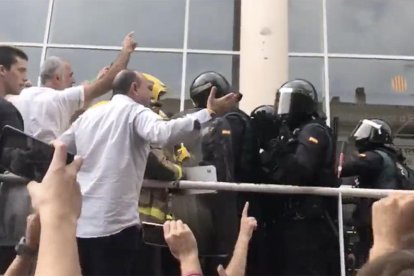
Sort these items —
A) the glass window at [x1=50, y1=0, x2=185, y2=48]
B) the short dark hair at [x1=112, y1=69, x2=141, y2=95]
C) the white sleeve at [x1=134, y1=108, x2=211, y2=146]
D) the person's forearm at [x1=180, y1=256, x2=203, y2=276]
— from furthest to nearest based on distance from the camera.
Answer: the glass window at [x1=50, y1=0, x2=185, y2=48]
the short dark hair at [x1=112, y1=69, x2=141, y2=95]
the white sleeve at [x1=134, y1=108, x2=211, y2=146]
the person's forearm at [x1=180, y1=256, x2=203, y2=276]

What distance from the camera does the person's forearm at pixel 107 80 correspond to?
4.11 meters

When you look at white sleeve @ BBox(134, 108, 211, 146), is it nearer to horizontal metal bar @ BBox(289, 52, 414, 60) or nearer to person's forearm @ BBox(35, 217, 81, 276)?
person's forearm @ BBox(35, 217, 81, 276)

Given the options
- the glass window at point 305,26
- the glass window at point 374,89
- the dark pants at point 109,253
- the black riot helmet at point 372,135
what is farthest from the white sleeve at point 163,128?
the glass window at point 305,26

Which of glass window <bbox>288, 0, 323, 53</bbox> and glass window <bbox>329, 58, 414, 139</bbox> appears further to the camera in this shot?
glass window <bbox>288, 0, 323, 53</bbox>

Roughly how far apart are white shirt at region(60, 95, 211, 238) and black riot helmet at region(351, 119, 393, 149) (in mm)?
1437

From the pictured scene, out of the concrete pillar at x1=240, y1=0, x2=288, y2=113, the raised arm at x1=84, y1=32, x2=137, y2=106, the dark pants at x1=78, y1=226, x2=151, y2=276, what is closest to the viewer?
the dark pants at x1=78, y1=226, x2=151, y2=276

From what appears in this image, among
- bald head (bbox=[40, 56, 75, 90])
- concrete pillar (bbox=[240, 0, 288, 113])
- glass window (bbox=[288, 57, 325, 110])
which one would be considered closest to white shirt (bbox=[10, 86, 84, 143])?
bald head (bbox=[40, 56, 75, 90])

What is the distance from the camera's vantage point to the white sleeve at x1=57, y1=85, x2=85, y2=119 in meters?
4.00

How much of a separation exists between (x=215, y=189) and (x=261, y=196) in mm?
329

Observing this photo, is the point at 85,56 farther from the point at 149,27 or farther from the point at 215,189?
the point at 215,189

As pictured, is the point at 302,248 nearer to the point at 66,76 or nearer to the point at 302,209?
the point at 302,209

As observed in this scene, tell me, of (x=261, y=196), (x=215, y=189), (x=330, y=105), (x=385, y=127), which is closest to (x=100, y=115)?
(x=215, y=189)

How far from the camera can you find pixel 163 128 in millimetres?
3451

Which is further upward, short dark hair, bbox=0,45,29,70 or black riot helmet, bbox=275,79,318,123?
short dark hair, bbox=0,45,29,70
